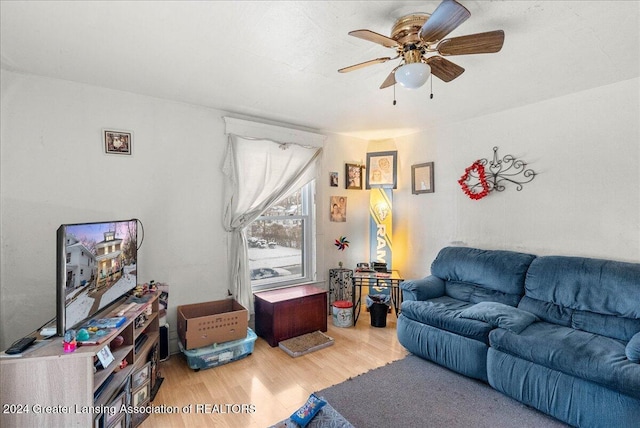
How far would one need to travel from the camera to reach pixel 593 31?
175cm

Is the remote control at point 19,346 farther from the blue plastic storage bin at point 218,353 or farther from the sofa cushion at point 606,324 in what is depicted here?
the sofa cushion at point 606,324

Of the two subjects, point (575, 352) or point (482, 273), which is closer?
point (575, 352)

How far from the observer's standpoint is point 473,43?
1.55m

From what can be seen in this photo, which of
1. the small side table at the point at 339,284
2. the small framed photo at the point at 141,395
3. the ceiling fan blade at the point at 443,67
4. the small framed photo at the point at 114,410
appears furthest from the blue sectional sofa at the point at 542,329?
the small framed photo at the point at 114,410

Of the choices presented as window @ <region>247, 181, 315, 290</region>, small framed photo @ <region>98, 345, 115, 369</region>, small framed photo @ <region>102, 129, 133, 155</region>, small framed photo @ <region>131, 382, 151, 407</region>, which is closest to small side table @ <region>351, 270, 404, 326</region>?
window @ <region>247, 181, 315, 290</region>

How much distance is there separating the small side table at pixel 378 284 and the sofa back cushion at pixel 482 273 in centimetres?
55

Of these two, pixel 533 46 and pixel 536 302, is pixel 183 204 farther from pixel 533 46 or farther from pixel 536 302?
pixel 536 302

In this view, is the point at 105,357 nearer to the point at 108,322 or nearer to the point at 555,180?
the point at 108,322

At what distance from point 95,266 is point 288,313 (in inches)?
72.3

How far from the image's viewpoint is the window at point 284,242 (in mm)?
3549

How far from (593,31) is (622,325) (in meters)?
1.98

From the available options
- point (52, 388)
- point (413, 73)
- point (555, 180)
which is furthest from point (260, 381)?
point (555, 180)

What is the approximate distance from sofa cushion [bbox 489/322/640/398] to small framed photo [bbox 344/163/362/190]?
99.6 inches

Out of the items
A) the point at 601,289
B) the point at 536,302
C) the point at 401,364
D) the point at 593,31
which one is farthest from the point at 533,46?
the point at 401,364
